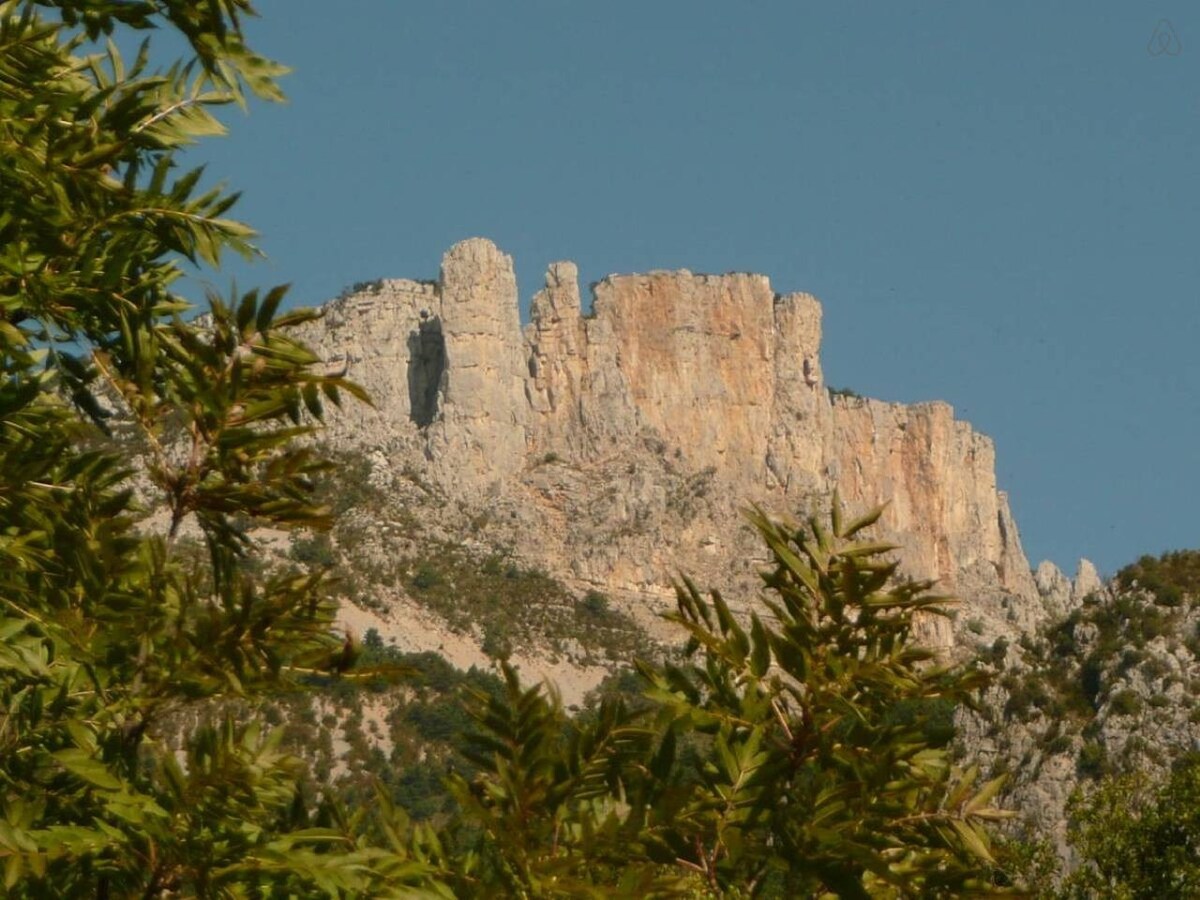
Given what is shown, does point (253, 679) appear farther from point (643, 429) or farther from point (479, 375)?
point (643, 429)

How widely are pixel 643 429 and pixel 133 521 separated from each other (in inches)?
3728

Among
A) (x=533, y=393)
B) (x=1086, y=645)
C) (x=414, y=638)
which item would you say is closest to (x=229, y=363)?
(x=1086, y=645)

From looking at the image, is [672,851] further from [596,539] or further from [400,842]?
[596,539]

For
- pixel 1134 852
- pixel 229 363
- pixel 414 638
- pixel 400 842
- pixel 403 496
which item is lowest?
pixel 400 842

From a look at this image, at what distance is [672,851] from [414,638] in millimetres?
75402

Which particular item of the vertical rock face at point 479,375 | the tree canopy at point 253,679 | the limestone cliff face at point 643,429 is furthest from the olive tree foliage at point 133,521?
the vertical rock face at point 479,375

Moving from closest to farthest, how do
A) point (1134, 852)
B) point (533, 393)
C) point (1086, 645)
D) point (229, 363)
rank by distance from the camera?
1. point (229, 363)
2. point (1134, 852)
3. point (1086, 645)
4. point (533, 393)

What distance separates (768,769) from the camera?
455 centimetres

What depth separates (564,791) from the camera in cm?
457

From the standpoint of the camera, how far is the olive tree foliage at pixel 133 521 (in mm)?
4254

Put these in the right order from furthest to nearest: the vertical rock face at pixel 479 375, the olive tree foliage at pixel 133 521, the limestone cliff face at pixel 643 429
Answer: the vertical rock face at pixel 479 375 → the limestone cliff face at pixel 643 429 → the olive tree foliage at pixel 133 521

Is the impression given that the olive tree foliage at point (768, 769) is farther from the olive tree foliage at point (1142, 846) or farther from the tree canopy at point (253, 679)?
the olive tree foliage at point (1142, 846)

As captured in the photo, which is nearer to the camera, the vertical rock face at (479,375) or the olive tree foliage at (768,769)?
the olive tree foliage at (768,769)

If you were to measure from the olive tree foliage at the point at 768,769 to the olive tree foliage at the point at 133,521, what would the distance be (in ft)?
1.14
